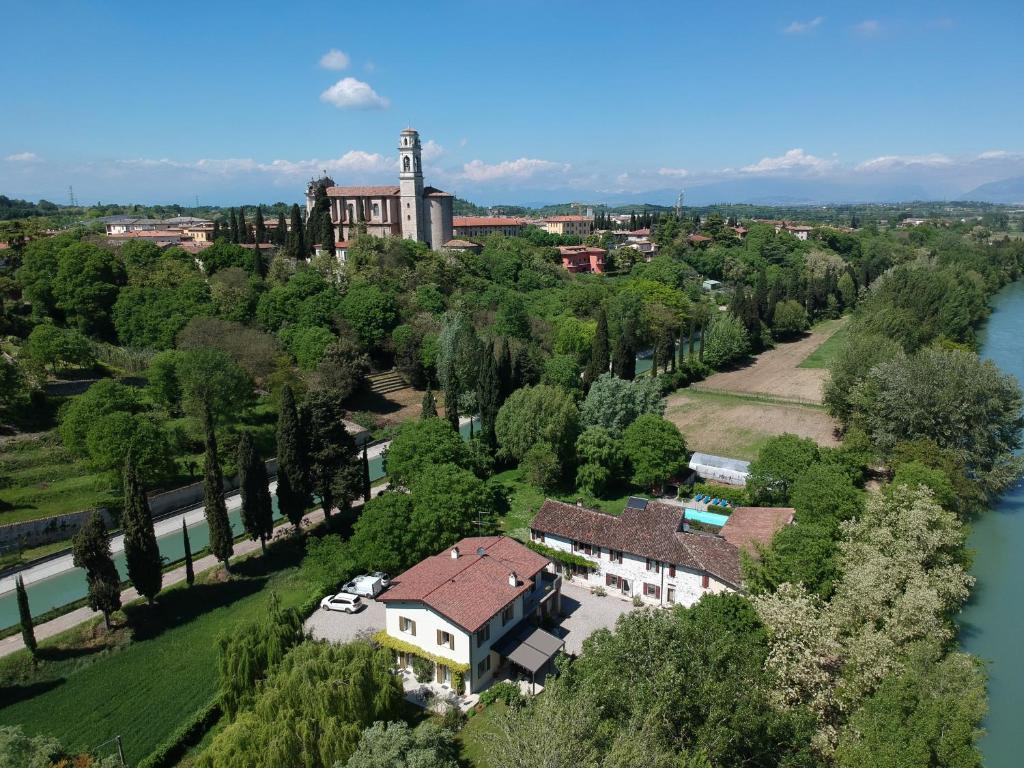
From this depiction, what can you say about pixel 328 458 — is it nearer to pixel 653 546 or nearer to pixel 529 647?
pixel 529 647

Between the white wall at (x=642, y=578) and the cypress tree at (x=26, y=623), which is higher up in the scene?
the cypress tree at (x=26, y=623)

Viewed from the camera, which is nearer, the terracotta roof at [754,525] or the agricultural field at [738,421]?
the terracotta roof at [754,525]

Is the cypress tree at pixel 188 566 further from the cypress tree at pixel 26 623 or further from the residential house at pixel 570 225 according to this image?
the residential house at pixel 570 225

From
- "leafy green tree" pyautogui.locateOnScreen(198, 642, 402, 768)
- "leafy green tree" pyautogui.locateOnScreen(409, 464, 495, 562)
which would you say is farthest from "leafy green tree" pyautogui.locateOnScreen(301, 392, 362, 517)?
"leafy green tree" pyautogui.locateOnScreen(198, 642, 402, 768)

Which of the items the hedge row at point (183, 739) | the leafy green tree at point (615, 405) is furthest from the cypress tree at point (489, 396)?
the hedge row at point (183, 739)

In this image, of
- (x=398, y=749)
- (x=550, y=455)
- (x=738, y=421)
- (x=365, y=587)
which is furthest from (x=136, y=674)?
(x=738, y=421)

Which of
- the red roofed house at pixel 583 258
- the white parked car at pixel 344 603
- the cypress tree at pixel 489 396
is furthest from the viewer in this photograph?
the red roofed house at pixel 583 258
